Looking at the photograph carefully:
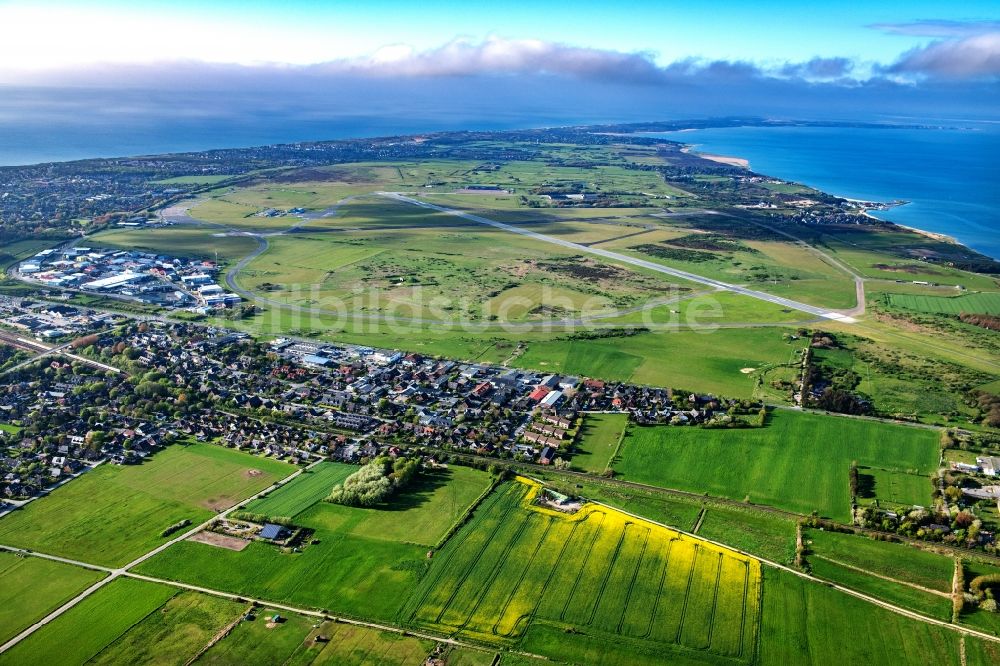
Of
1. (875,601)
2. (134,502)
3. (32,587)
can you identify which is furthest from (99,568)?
(875,601)

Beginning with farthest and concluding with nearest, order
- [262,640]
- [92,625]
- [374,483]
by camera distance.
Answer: [374,483], [92,625], [262,640]

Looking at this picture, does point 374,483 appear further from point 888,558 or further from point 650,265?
point 650,265

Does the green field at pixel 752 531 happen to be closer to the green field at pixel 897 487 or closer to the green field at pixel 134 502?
the green field at pixel 897 487

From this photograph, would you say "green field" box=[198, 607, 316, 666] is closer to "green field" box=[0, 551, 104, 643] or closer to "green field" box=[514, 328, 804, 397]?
"green field" box=[0, 551, 104, 643]

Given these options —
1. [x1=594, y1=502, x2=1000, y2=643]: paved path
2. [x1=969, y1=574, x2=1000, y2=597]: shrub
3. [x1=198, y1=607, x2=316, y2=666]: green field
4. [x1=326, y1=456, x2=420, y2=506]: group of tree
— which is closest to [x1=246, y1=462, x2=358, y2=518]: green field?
[x1=326, y1=456, x2=420, y2=506]: group of tree

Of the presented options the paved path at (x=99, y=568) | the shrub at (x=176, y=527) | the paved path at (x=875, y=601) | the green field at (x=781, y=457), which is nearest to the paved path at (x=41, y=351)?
the paved path at (x=99, y=568)

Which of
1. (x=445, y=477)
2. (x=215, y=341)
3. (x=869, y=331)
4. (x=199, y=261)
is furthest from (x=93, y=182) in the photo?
(x=869, y=331)

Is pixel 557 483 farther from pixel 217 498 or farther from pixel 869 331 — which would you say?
pixel 869 331
